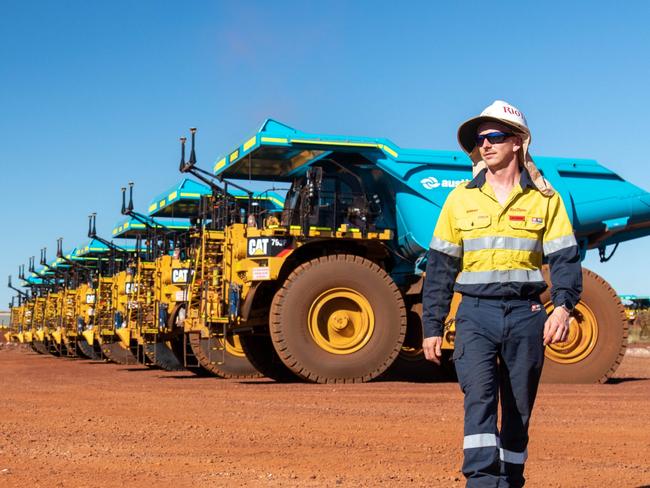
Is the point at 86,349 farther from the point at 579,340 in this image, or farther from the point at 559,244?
the point at 559,244

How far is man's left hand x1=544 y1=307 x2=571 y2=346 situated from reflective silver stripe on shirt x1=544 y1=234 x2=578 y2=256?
30 centimetres

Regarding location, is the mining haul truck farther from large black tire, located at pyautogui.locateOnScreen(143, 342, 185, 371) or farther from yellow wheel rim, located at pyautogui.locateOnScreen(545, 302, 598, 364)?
large black tire, located at pyautogui.locateOnScreen(143, 342, 185, 371)

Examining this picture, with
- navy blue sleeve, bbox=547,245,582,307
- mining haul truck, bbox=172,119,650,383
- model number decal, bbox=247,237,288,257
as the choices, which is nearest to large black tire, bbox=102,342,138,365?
mining haul truck, bbox=172,119,650,383

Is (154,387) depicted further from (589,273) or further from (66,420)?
(589,273)

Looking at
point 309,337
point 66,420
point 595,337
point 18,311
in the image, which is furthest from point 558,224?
point 18,311

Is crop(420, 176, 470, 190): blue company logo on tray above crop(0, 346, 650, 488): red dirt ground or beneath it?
above

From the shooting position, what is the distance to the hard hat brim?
462cm

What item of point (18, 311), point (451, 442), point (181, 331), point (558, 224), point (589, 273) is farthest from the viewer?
point (18, 311)

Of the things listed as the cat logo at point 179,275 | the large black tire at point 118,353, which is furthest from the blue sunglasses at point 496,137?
the large black tire at point 118,353

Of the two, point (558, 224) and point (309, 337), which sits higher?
point (558, 224)

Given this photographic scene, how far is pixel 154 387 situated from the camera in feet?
44.1

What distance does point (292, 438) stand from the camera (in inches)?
289

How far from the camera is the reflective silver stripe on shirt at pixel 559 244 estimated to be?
4495 mm

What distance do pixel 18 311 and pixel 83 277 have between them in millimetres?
9697
